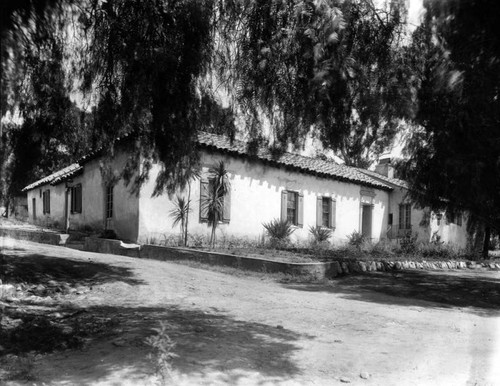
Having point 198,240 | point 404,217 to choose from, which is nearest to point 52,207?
point 198,240

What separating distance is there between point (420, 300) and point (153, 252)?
7.66m

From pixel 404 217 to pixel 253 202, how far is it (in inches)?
393

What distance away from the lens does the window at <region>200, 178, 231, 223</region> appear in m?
15.5

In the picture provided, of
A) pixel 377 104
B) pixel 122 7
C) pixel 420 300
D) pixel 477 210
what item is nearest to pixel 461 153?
pixel 477 210

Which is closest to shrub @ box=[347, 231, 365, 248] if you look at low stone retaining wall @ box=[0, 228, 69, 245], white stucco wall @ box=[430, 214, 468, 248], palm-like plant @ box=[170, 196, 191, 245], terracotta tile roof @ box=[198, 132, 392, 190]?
terracotta tile roof @ box=[198, 132, 392, 190]

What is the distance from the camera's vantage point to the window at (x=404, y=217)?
24.0 metres

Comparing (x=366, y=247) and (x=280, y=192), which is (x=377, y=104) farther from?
(x=366, y=247)

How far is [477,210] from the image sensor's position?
955 cm

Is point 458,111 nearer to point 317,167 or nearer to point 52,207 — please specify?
point 317,167

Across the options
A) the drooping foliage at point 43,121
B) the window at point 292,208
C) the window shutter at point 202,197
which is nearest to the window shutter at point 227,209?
the window shutter at point 202,197

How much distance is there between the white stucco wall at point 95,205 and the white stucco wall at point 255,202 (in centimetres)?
63

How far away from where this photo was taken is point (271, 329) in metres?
6.18

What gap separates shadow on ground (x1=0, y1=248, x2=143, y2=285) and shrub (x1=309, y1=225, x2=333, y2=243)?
32.1ft

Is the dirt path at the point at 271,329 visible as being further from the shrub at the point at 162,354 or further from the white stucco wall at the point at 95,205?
the white stucco wall at the point at 95,205
